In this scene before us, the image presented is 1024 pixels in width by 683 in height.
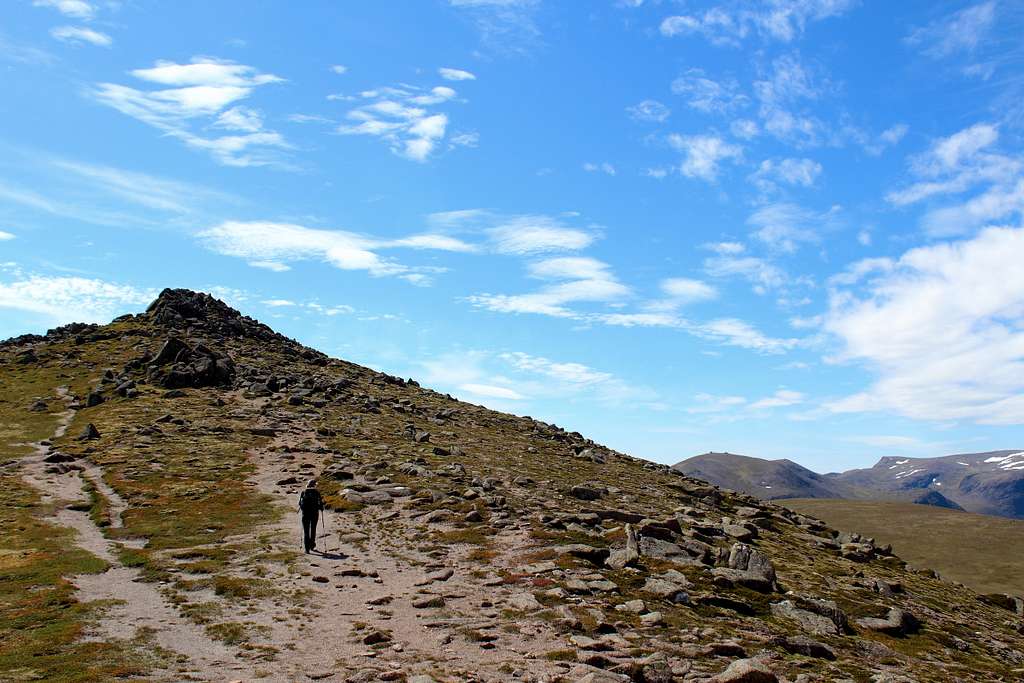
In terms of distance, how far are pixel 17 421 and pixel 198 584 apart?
3081 inches

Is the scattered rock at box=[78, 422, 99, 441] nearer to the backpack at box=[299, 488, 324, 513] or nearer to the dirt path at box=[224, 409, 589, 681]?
the dirt path at box=[224, 409, 589, 681]

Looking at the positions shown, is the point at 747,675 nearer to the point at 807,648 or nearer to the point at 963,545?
the point at 807,648

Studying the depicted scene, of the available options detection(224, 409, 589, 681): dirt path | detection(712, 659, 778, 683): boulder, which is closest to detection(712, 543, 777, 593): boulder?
detection(224, 409, 589, 681): dirt path

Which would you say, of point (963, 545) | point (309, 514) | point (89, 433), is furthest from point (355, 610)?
point (963, 545)

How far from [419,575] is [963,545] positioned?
598ft

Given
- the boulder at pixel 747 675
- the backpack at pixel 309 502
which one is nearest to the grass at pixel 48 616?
Result: the backpack at pixel 309 502

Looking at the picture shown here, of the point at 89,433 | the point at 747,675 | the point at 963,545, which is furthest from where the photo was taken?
the point at 963,545

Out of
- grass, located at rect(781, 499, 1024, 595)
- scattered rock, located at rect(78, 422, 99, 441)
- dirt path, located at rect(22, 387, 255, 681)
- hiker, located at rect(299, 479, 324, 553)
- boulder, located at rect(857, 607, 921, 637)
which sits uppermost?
scattered rock, located at rect(78, 422, 99, 441)

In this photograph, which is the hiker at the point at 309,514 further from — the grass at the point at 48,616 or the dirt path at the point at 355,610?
the grass at the point at 48,616

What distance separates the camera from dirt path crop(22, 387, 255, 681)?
21406 millimetres

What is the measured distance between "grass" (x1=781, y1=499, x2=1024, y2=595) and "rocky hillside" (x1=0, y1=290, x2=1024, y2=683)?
9840 centimetres

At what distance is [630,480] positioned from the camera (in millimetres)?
76250

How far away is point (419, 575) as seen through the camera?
1332 inches

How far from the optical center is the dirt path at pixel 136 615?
843 inches
